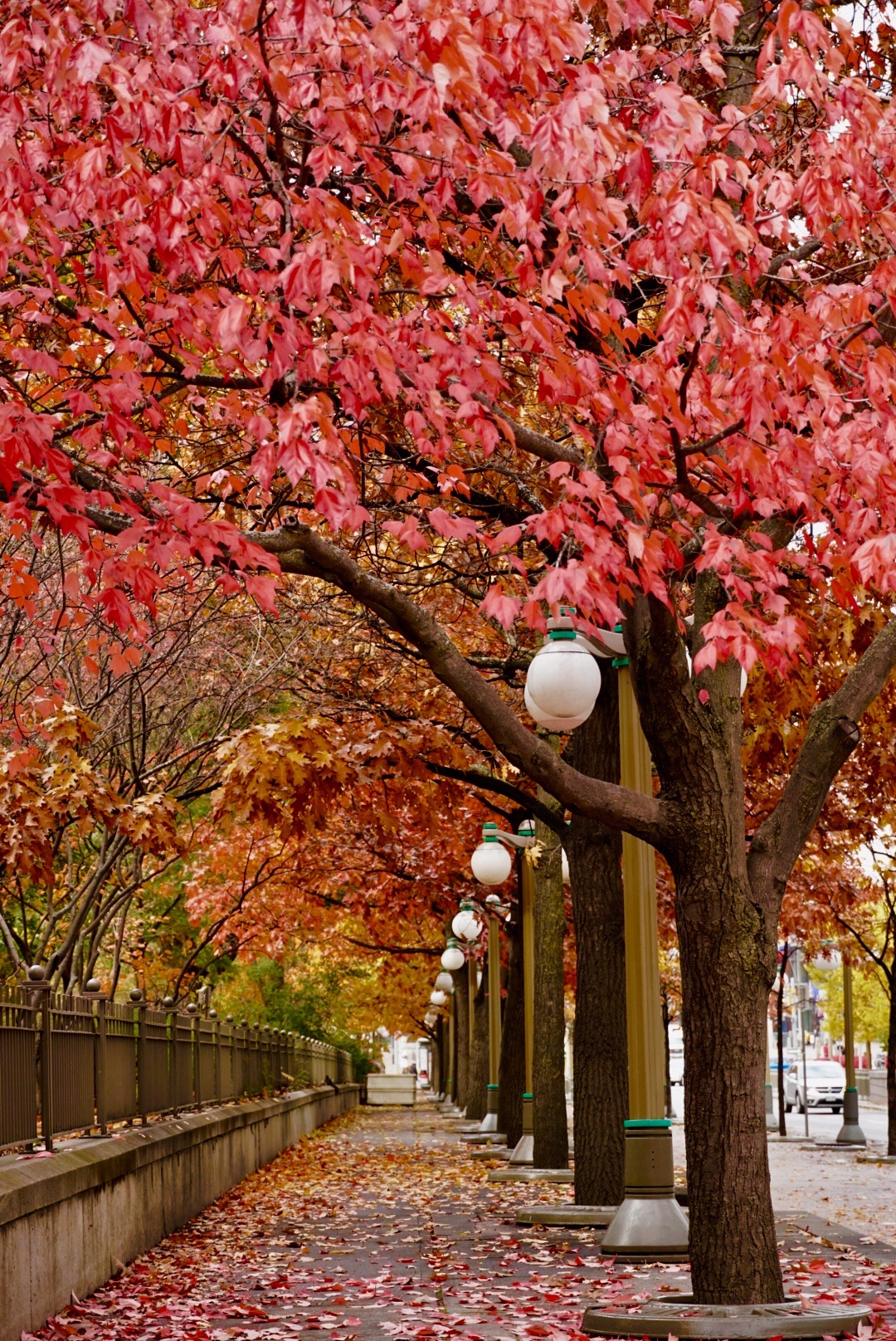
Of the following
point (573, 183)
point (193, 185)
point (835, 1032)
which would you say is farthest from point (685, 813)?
point (835, 1032)

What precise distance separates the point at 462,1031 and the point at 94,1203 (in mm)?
31286

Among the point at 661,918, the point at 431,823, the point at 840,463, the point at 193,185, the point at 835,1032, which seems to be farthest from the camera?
the point at 835,1032

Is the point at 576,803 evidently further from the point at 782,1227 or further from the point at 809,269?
the point at 782,1227

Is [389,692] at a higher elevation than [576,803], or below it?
higher

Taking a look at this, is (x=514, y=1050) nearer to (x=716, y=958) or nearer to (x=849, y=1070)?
(x=849, y=1070)

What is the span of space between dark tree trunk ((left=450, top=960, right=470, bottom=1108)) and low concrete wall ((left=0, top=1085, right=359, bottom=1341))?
21.5m

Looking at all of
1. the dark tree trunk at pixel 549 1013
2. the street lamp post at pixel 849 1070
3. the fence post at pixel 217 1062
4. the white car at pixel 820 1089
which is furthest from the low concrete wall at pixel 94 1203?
the white car at pixel 820 1089

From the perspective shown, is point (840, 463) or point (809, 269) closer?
point (840, 463)

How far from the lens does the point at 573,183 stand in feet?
21.8

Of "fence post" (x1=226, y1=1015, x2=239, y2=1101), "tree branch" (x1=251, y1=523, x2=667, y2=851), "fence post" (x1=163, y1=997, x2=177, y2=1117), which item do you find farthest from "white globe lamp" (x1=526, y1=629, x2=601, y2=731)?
"fence post" (x1=226, y1=1015, x2=239, y2=1101)

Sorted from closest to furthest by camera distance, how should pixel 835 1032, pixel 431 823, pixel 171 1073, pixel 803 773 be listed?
pixel 803 773
pixel 171 1073
pixel 431 823
pixel 835 1032

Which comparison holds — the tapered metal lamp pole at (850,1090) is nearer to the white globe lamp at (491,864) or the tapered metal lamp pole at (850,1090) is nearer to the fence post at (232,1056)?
the fence post at (232,1056)

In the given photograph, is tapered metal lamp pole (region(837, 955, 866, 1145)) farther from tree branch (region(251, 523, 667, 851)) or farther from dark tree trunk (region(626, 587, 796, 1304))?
tree branch (region(251, 523, 667, 851))

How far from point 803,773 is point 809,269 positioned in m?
4.58
